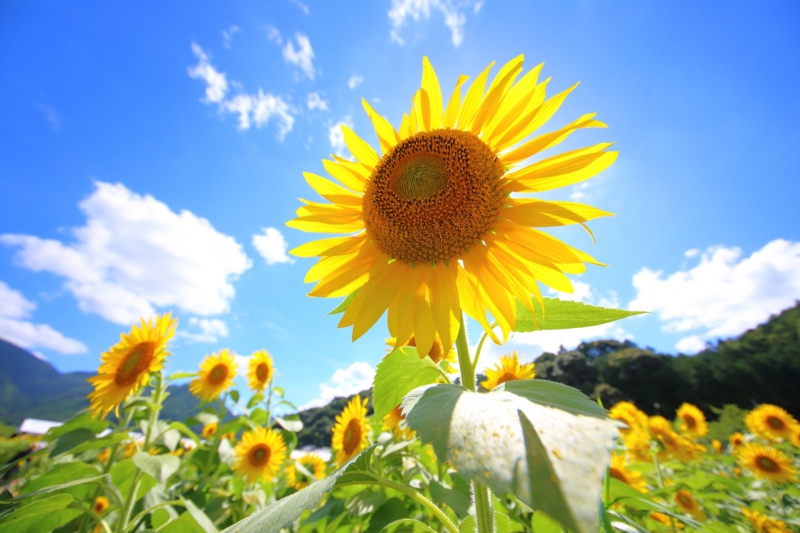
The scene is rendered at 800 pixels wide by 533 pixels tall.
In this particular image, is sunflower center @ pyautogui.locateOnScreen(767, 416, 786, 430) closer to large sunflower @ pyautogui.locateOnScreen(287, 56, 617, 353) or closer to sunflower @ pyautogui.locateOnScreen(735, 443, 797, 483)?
sunflower @ pyautogui.locateOnScreen(735, 443, 797, 483)

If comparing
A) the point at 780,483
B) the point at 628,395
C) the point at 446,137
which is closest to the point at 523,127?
the point at 446,137

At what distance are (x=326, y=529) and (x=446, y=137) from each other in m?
2.13

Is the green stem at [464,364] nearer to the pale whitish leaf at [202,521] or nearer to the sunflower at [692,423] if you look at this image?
the pale whitish leaf at [202,521]

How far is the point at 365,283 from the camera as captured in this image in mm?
1515

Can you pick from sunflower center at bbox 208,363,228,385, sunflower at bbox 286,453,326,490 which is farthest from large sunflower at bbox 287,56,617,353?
sunflower center at bbox 208,363,228,385

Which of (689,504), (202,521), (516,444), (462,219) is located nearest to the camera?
(516,444)

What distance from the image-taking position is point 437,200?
4.78 ft

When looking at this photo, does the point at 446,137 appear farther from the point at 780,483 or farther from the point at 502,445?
the point at 780,483

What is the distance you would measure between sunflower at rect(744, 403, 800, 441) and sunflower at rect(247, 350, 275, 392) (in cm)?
833

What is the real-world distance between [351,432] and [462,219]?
8.68 ft

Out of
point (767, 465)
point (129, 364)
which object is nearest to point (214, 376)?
point (129, 364)

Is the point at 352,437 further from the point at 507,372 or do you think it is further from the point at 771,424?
the point at 771,424

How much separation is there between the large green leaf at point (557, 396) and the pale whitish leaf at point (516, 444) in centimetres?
4

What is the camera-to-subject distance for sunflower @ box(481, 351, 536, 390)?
3.24 metres
